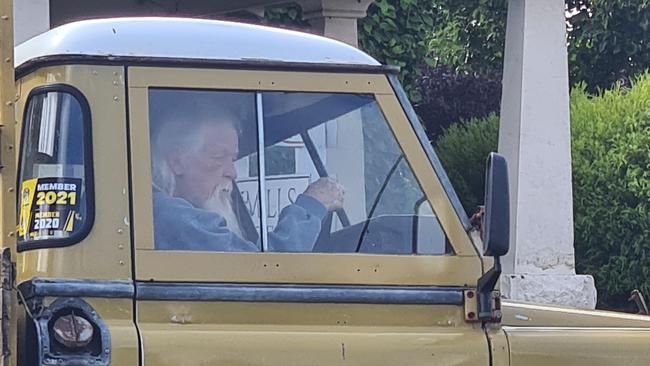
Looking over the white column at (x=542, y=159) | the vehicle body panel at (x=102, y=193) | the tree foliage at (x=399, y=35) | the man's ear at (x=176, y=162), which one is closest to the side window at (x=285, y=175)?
the man's ear at (x=176, y=162)

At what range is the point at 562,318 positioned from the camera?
3.89 m

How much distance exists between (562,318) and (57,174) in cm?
165

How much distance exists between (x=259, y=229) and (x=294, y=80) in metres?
0.45

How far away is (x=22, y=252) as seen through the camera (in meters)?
3.38

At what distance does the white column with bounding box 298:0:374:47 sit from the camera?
36.0 feet

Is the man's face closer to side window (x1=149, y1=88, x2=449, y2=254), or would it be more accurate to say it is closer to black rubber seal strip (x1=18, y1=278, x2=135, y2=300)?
side window (x1=149, y1=88, x2=449, y2=254)

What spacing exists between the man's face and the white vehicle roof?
22 cm

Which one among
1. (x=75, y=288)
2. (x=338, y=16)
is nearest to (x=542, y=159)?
(x=338, y=16)

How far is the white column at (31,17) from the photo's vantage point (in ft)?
26.2

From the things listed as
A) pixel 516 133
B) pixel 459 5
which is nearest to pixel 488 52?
pixel 459 5

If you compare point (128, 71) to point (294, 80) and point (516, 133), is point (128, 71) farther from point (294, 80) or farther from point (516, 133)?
point (516, 133)

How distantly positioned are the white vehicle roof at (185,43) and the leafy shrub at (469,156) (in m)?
8.36

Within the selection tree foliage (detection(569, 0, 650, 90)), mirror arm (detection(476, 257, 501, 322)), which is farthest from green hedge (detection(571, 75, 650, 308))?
mirror arm (detection(476, 257, 501, 322))

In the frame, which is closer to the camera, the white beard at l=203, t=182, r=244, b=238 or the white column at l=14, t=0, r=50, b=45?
the white beard at l=203, t=182, r=244, b=238
